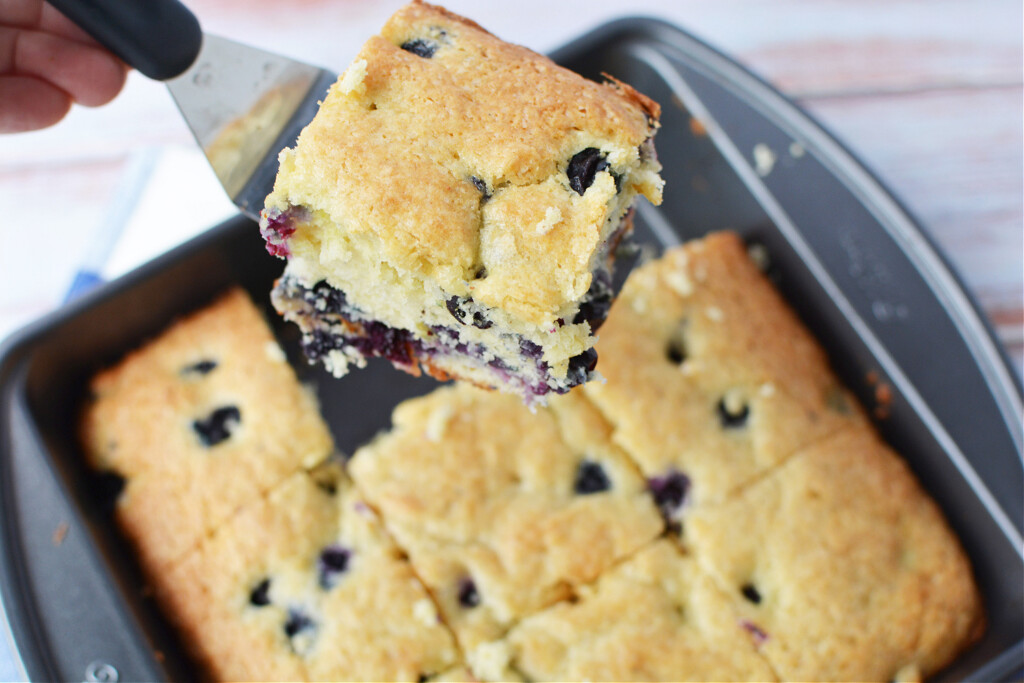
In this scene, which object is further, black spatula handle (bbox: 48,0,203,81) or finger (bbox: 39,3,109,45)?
finger (bbox: 39,3,109,45)

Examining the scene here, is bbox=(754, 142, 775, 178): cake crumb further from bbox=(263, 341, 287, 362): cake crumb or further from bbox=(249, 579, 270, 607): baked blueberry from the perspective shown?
bbox=(249, 579, 270, 607): baked blueberry

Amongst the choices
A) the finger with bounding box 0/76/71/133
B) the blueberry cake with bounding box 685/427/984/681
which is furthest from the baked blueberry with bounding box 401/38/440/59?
the blueberry cake with bounding box 685/427/984/681

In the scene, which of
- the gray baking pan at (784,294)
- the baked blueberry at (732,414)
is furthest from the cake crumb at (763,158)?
the baked blueberry at (732,414)

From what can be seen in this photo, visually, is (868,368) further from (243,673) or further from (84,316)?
(84,316)

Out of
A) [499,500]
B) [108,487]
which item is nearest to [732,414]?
[499,500]

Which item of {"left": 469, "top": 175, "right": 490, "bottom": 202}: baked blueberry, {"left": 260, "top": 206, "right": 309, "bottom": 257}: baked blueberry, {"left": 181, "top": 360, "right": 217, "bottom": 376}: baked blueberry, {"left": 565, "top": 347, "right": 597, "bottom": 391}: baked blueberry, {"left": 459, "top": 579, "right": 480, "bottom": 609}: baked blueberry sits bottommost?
{"left": 459, "top": 579, "right": 480, "bottom": 609}: baked blueberry

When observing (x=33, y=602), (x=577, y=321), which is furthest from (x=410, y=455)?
(x=33, y=602)
